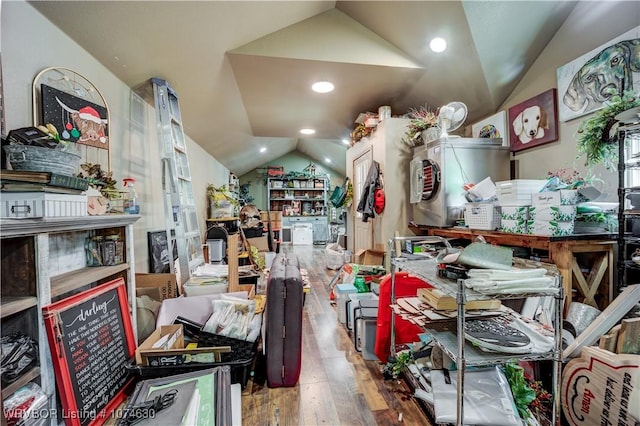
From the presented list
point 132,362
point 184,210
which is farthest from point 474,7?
point 132,362

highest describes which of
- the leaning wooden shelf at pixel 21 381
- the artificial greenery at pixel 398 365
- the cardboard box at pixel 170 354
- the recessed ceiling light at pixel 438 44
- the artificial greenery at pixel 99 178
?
the recessed ceiling light at pixel 438 44

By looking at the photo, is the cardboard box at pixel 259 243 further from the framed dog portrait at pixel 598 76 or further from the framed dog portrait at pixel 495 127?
the framed dog portrait at pixel 598 76

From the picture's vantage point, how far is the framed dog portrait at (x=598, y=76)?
67.8 inches

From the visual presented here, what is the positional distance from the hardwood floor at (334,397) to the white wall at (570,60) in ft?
6.39

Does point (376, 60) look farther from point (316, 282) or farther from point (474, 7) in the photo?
point (316, 282)

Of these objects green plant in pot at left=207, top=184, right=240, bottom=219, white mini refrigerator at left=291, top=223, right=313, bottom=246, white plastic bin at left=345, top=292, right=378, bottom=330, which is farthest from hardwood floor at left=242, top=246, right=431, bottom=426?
white mini refrigerator at left=291, top=223, right=313, bottom=246

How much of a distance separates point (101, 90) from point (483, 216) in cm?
287

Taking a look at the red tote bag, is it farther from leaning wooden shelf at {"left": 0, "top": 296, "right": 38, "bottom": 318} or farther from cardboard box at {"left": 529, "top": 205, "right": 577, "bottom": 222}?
leaning wooden shelf at {"left": 0, "top": 296, "right": 38, "bottom": 318}

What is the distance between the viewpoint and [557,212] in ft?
5.37

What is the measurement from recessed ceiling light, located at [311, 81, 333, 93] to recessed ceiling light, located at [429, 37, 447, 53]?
→ 1060mm

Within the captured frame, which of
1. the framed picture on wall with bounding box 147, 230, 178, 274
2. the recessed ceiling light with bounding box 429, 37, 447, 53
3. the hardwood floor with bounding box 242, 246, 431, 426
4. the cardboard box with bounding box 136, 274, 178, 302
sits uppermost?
the recessed ceiling light with bounding box 429, 37, 447, 53

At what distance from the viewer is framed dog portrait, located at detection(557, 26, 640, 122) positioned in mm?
1722

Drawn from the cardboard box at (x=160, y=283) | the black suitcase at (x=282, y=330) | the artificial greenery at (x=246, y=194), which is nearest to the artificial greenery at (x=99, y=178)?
the cardboard box at (x=160, y=283)

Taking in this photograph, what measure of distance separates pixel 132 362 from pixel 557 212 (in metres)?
2.59
